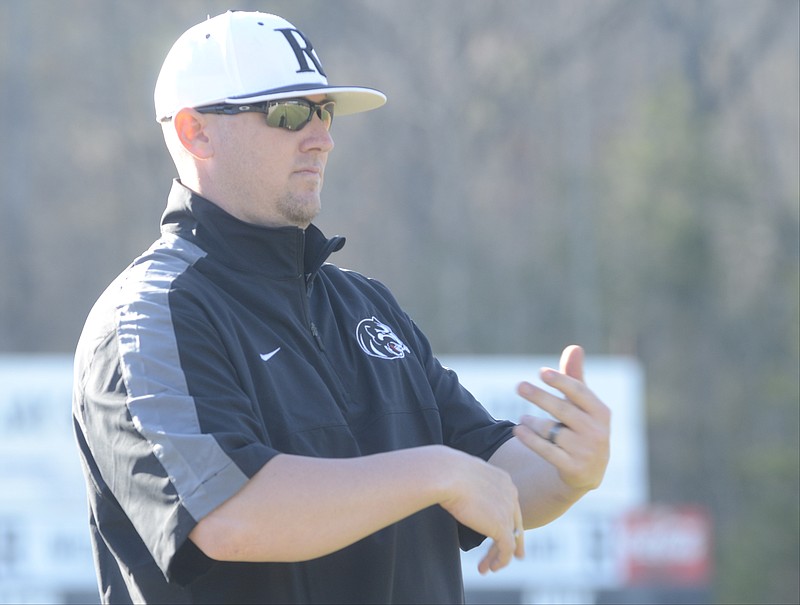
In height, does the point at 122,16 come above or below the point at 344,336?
above

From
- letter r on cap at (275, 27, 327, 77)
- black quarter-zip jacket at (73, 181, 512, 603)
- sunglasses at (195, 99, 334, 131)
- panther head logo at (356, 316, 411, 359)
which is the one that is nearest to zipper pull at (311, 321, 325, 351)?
black quarter-zip jacket at (73, 181, 512, 603)

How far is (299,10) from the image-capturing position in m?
19.1

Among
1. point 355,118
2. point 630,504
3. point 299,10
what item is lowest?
point 630,504

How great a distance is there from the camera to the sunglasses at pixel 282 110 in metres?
2.65

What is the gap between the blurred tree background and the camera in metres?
17.5

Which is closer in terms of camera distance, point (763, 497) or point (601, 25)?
point (763, 497)

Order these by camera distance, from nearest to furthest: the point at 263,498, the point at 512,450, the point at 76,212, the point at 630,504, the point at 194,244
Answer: the point at 263,498, the point at 194,244, the point at 512,450, the point at 630,504, the point at 76,212

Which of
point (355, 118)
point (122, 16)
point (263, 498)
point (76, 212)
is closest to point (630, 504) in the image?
point (263, 498)

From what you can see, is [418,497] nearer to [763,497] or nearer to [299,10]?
[763,497]

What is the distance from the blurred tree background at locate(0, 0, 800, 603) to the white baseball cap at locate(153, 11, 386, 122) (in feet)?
47.5

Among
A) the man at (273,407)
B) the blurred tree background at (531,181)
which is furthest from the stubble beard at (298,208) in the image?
the blurred tree background at (531,181)

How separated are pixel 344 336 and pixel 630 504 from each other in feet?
26.1

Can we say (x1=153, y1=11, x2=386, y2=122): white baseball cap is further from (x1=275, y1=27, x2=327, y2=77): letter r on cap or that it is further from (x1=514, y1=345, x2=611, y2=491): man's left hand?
(x1=514, y1=345, x2=611, y2=491): man's left hand

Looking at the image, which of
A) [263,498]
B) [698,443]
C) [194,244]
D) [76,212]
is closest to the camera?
[263,498]
